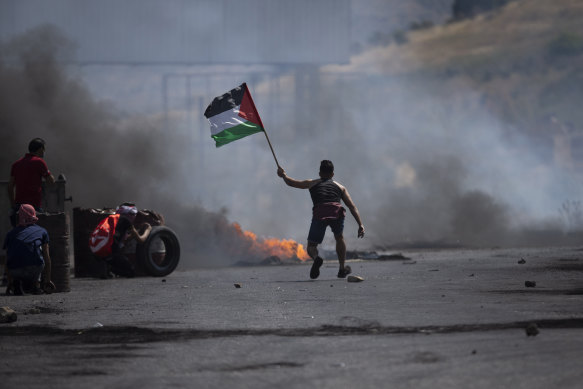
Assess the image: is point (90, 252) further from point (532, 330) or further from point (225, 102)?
point (532, 330)

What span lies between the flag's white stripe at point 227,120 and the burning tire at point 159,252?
2072 mm

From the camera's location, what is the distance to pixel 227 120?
51.8 ft

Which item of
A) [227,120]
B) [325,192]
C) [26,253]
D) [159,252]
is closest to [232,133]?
[227,120]

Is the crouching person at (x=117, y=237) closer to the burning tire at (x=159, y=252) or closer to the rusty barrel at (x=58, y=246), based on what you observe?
the burning tire at (x=159, y=252)

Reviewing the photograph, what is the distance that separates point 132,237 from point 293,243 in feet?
38.5

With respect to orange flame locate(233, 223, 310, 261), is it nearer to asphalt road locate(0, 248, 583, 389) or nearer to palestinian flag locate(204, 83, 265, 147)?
palestinian flag locate(204, 83, 265, 147)

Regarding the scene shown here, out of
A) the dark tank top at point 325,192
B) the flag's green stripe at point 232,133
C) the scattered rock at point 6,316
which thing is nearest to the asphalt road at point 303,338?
the scattered rock at point 6,316

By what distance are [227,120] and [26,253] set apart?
17.5ft

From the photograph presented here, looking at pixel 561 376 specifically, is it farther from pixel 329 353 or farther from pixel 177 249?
pixel 177 249

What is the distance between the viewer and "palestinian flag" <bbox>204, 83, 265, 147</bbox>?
1576 centimetres

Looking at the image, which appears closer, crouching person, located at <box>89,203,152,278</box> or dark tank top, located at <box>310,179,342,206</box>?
dark tank top, located at <box>310,179,342,206</box>

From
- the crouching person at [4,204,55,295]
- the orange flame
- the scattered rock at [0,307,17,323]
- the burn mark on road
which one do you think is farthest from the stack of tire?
the orange flame

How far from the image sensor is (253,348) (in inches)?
239

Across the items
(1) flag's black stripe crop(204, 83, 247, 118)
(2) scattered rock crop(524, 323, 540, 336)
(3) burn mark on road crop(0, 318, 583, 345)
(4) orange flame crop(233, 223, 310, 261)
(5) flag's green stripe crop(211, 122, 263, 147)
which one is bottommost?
(4) orange flame crop(233, 223, 310, 261)
